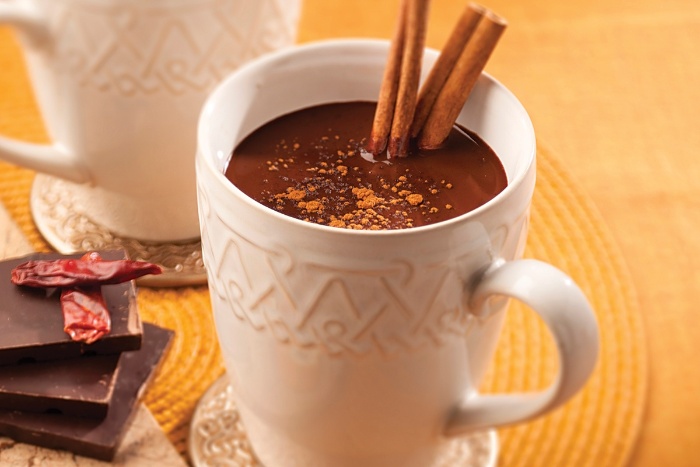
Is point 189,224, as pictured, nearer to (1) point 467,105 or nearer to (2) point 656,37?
(1) point 467,105

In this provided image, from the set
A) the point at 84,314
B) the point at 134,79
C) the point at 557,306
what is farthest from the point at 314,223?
the point at 134,79

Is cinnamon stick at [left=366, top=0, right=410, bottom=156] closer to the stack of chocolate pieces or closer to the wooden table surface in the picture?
the stack of chocolate pieces

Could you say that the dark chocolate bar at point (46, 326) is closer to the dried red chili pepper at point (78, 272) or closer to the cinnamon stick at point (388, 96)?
the dried red chili pepper at point (78, 272)

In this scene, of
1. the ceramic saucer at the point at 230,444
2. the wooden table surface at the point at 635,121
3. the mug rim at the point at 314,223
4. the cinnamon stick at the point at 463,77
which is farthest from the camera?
the wooden table surface at the point at 635,121

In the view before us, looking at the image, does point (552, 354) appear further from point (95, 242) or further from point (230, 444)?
point (95, 242)

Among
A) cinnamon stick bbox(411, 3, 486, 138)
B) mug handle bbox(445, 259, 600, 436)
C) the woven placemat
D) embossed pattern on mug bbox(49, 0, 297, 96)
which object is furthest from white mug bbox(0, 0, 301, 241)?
mug handle bbox(445, 259, 600, 436)

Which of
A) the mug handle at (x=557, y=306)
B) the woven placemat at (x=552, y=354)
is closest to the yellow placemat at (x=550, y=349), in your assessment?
the woven placemat at (x=552, y=354)
